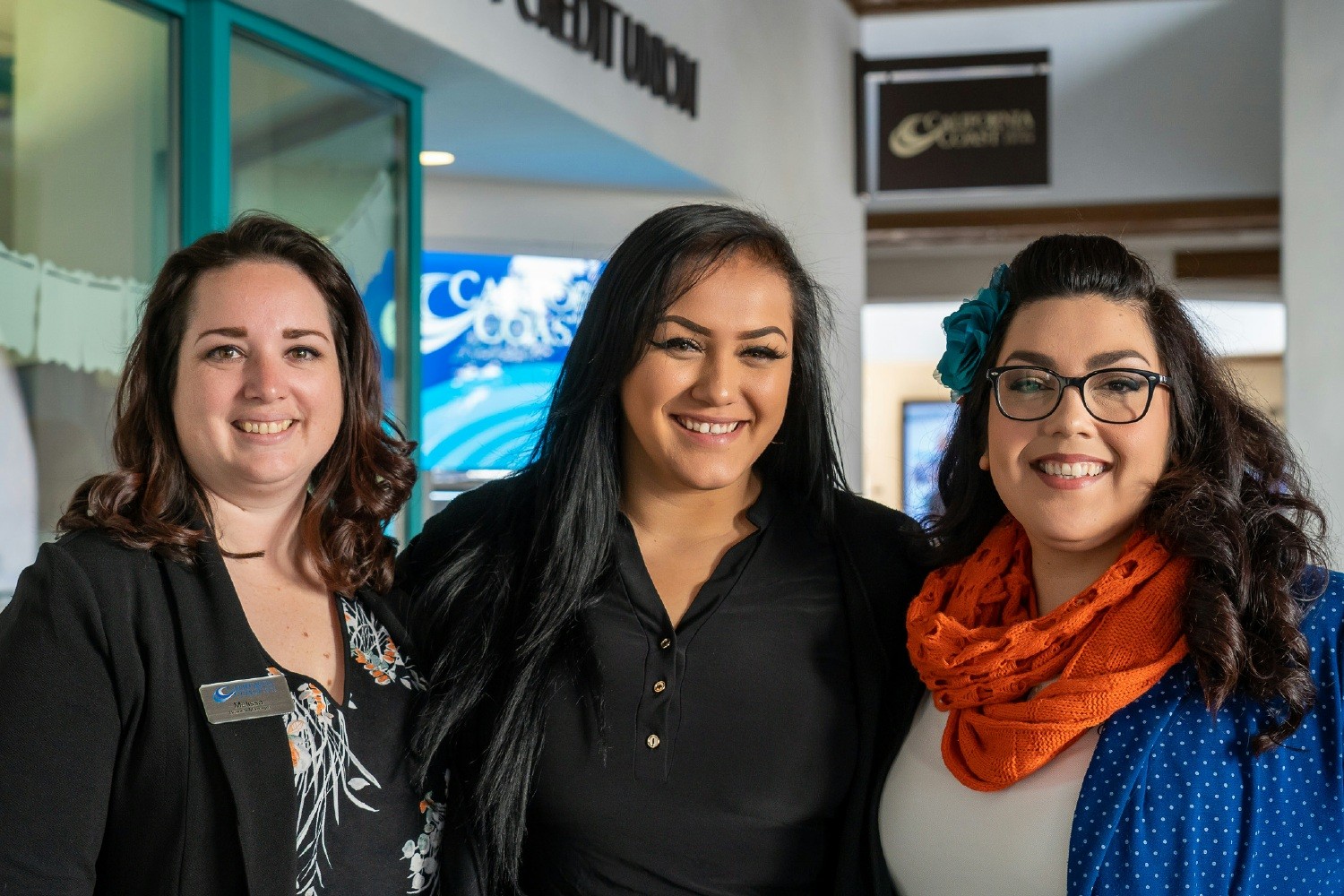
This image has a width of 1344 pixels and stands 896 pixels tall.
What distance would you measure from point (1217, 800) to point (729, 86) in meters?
4.98

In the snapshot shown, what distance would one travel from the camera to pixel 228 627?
1.93 meters

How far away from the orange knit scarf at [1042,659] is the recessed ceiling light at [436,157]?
12.4 ft

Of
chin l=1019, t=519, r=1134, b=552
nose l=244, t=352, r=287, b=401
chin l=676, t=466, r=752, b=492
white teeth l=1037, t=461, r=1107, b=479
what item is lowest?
chin l=1019, t=519, r=1134, b=552

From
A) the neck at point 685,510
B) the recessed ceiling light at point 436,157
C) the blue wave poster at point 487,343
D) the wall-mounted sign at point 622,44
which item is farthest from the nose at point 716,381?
the blue wave poster at point 487,343

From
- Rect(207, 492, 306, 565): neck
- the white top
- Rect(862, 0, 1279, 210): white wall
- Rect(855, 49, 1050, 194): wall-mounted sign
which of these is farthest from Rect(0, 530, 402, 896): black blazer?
Rect(862, 0, 1279, 210): white wall

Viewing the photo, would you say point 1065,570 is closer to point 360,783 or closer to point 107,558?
point 360,783

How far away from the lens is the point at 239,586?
2.03 metres

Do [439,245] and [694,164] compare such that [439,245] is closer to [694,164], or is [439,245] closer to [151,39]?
[694,164]

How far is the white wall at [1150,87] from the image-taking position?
8.00 meters

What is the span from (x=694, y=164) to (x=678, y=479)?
3.72 metres

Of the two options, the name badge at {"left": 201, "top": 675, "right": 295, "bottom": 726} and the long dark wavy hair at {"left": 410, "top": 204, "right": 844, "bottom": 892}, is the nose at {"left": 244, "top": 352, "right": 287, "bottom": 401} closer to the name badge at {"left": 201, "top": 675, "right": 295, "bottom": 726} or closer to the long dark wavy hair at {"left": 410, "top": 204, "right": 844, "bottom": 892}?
the name badge at {"left": 201, "top": 675, "right": 295, "bottom": 726}

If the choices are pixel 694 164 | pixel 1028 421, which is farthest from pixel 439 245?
pixel 1028 421

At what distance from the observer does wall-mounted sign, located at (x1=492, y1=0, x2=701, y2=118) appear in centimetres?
462

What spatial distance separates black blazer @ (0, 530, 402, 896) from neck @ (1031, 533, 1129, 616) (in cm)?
111
